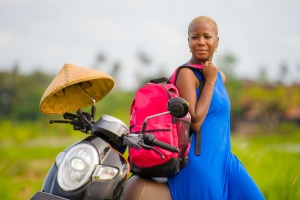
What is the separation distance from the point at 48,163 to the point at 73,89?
51.6ft

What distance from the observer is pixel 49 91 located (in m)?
2.33

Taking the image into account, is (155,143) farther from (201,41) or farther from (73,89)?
(201,41)

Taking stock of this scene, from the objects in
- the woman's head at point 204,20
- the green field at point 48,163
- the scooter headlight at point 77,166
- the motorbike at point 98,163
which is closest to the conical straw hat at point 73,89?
the motorbike at point 98,163

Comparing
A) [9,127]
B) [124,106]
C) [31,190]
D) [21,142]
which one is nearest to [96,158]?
[31,190]

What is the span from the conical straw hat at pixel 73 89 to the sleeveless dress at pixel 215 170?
0.49m

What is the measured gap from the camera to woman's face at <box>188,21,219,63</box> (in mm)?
2742

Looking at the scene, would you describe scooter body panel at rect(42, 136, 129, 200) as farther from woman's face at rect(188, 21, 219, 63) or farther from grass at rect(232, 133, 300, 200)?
grass at rect(232, 133, 300, 200)

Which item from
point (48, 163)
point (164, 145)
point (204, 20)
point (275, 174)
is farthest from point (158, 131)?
point (48, 163)

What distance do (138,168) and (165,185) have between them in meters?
0.19

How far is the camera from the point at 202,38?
274 cm

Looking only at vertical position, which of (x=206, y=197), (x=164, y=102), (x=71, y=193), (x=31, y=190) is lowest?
(x=31, y=190)

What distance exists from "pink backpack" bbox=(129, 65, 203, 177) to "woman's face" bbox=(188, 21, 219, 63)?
356 millimetres

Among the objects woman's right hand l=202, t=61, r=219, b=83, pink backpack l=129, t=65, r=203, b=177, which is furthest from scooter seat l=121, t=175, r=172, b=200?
woman's right hand l=202, t=61, r=219, b=83

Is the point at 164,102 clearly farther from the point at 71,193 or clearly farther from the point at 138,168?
the point at 71,193
